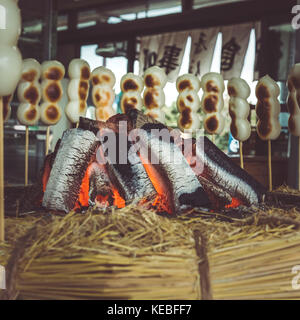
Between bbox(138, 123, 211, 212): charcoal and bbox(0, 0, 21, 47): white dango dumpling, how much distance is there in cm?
108

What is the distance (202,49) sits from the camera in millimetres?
8633

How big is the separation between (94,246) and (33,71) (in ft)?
7.63

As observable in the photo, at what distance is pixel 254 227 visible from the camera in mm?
1889

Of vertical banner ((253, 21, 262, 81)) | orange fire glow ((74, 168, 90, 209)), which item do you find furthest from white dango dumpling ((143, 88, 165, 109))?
vertical banner ((253, 21, 262, 81))

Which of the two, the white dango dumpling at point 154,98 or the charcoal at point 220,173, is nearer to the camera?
the charcoal at point 220,173

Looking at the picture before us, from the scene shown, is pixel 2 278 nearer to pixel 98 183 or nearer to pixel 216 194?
pixel 98 183

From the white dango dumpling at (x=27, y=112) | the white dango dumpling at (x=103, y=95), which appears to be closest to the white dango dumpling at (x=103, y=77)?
the white dango dumpling at (x=103, y=95)

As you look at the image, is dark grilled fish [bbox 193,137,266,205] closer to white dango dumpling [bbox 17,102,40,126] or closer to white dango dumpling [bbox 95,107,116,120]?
white dango dumpling [bbox 95,107,116,120]

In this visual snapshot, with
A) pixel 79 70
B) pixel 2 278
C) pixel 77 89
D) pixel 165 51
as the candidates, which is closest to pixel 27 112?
pixel 77 89

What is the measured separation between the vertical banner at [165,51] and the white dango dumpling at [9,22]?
7.52m

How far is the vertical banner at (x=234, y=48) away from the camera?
314 inches

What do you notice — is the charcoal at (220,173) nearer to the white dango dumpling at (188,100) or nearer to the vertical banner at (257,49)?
the white dango dumpling at (188,100)
